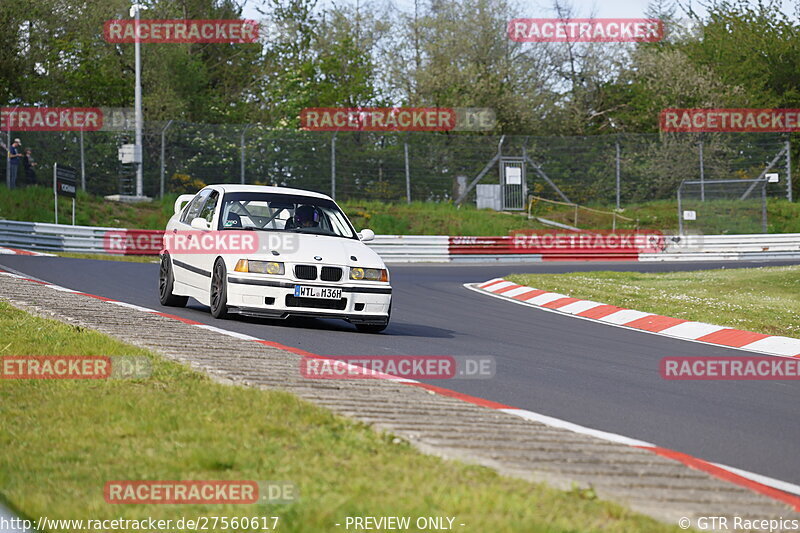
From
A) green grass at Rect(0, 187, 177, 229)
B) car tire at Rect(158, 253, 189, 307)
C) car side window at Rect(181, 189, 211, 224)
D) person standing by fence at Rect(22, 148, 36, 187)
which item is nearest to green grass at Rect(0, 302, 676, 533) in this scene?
car tire at Rect(158, 253, 189, 307)

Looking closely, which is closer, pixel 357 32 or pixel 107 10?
pixel 107 10

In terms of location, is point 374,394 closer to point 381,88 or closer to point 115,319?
point 115,319

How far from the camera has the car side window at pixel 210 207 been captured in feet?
41.6

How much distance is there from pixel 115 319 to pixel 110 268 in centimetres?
1040

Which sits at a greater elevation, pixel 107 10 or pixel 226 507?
pixel 107 10

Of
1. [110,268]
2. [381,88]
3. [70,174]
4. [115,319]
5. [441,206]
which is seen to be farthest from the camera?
[381,88]

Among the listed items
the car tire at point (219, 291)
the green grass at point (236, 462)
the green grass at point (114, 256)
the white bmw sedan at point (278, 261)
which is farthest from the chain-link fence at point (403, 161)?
the green grass at point (236, 462)

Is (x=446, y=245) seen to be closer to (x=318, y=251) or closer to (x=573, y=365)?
(x=318, y=251)

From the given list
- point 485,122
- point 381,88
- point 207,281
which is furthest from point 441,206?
point 207,281

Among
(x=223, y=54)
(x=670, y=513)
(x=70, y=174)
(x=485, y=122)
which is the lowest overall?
(x=670, y=513)

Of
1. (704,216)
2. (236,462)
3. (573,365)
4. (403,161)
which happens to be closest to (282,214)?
(573,365)

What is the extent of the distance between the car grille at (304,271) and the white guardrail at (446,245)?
1803 centimetres

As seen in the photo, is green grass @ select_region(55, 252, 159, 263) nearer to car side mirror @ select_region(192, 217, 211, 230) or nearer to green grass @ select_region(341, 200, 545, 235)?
green grass @ select_region(341, 200, 545, 235)

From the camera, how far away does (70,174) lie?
2958 centimetres
